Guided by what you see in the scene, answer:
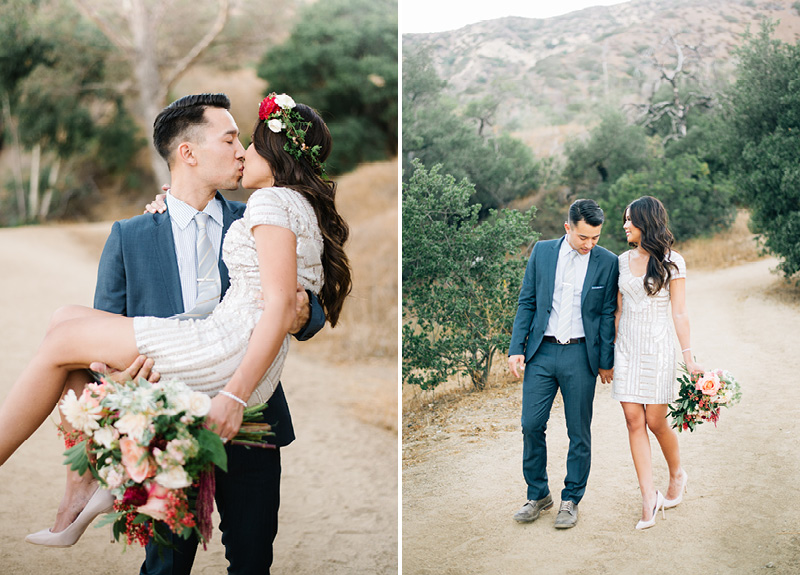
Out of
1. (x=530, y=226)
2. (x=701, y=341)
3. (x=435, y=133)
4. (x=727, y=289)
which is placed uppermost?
(x=435, y=133)

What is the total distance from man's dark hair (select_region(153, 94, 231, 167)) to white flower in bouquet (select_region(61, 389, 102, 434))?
100cm

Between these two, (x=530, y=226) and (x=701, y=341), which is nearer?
(x=701, y=341)

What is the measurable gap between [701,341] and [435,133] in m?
2.29

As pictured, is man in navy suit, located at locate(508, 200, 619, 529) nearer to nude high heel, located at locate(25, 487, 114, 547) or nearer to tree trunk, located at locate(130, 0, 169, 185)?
nude high heel, located at locate(25, 487, 114, 547)

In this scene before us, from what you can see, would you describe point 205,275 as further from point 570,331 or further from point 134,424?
point 570,331

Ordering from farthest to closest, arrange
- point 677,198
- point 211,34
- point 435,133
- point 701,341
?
point 211,34 → point 435,133 → point 677,198 → point 701,341

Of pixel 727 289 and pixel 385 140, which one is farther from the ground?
pixel 385 140

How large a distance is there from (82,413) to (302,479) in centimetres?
479

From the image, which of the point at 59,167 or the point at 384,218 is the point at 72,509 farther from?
the point at 59,167

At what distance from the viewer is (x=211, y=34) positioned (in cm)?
1681

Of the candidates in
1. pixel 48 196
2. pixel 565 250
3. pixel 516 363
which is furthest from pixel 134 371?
pixel 48 196

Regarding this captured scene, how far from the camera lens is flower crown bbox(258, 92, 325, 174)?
2.54m

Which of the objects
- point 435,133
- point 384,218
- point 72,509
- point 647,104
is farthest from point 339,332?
point 72,509

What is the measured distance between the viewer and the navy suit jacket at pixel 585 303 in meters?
3.92
